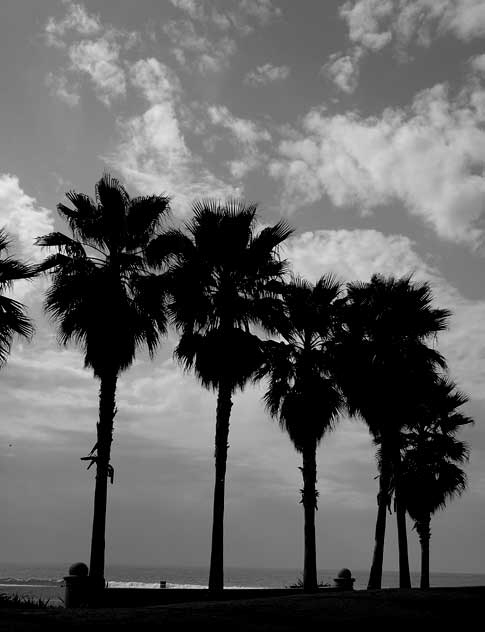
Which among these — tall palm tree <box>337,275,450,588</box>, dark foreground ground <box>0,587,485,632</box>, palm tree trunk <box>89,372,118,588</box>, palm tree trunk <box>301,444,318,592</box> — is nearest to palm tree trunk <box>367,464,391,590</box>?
tall palm tree <box>337,275,450,588</box>

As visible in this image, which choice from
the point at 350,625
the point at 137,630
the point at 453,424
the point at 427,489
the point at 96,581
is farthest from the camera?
the point at 453,424

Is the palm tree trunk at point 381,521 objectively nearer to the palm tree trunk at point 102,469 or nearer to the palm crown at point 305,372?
the palm crown at point 305,372

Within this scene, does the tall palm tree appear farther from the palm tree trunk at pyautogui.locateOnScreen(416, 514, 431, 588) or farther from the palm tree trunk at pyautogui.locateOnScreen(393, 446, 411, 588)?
the palm tree trunk at pyautogui.locateOnScreen(416, 514, 431, 588)

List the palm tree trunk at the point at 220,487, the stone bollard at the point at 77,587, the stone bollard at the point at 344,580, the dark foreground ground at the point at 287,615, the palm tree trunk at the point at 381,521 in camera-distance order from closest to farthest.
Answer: the dark foreground ground at the point at 287,615, the stone bollard at the point at 77,587, the palm tree trunk at the point at 220,487, the stone bollard at the point at 344,580, the palm tree trunk at the point at 381,521

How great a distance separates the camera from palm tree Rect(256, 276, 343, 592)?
92.9 feet

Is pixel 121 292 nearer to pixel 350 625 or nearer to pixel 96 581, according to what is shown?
pixel 96 581

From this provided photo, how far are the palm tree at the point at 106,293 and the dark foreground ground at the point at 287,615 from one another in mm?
13301

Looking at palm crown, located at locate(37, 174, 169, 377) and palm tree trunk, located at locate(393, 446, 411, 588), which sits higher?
palm crown, located at locate(37, 174, 169, 377)

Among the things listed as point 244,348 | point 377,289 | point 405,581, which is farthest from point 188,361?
point 405,581

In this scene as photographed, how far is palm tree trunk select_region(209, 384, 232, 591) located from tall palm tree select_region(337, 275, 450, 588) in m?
6.78

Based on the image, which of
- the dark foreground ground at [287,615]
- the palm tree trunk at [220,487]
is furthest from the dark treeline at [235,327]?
the dark foreground ground at [287,615]

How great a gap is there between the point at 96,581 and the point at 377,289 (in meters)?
18.0

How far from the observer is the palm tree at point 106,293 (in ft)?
73.9

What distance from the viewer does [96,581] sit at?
66.8 ft
